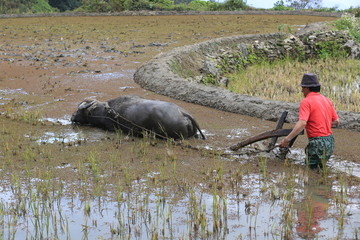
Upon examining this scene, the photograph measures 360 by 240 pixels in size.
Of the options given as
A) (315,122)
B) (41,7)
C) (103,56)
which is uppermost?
(41,7)

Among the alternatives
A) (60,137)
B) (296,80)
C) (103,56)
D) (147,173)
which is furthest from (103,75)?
(147,173)

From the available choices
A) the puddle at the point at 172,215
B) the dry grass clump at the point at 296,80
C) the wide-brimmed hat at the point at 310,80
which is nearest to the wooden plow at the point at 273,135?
the wide-brimmed hat at the point at 310,80

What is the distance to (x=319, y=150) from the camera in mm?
5598

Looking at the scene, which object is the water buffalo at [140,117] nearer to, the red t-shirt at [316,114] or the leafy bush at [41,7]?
the red t-shirt at [316,114]

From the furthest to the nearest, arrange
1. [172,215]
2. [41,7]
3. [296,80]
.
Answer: [41,7] < [296,80] < [172,215]

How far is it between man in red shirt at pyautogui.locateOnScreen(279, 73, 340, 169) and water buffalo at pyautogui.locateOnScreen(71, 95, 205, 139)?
147cm

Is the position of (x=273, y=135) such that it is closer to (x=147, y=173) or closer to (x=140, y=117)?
(x=147, y=173)

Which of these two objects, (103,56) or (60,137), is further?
(103,56)

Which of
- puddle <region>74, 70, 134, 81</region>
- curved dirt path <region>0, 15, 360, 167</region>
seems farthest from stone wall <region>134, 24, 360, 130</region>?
puddle <region>74, 70, 134, 81</region>

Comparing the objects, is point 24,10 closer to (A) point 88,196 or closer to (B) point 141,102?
(B) point 141,102

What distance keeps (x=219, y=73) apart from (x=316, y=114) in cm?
722

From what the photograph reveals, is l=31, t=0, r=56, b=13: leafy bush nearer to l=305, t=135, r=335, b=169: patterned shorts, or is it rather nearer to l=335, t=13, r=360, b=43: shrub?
l=335, t=13, r=360, b=43: shrub

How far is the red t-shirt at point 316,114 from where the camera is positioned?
557 centimetres

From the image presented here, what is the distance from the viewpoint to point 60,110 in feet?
28.2
